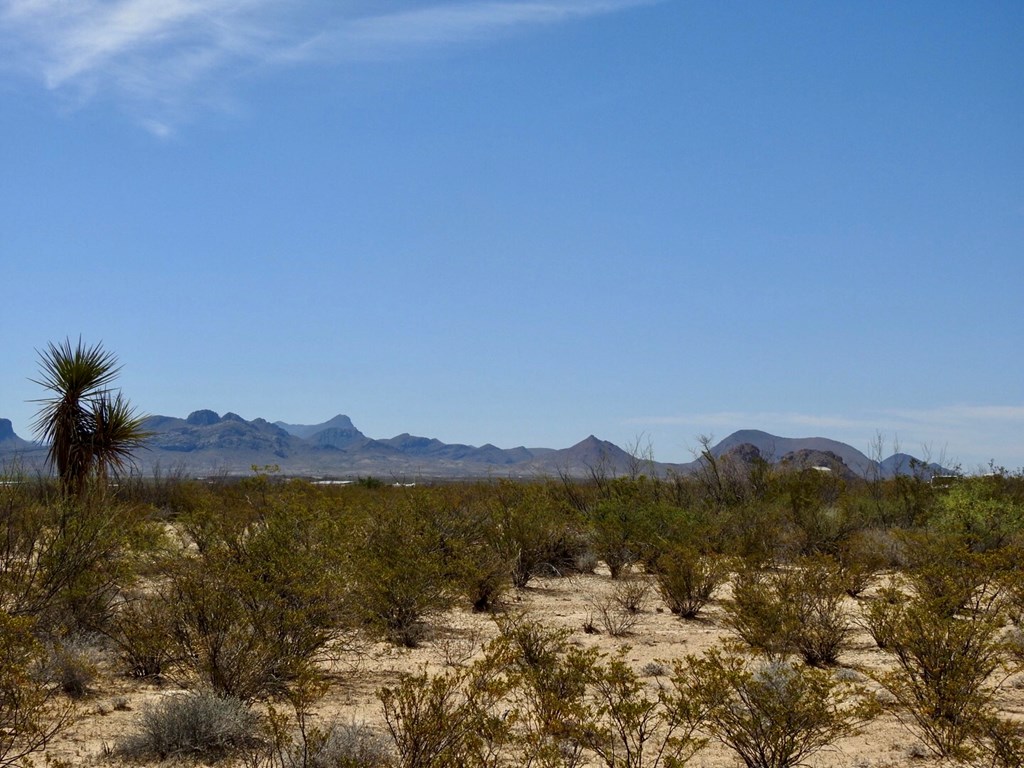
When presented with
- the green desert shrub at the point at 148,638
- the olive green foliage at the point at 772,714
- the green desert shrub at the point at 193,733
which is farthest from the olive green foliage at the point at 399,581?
the olive green foliage at the point at 772,714

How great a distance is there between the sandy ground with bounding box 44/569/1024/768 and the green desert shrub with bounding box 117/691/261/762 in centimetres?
23

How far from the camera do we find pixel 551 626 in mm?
11664

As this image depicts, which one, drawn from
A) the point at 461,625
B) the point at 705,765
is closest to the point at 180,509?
the point at 461,625

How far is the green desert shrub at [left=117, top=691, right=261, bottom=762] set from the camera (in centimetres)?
732

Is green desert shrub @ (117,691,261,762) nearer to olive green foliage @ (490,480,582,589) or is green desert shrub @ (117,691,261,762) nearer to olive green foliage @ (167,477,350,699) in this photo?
olive green foliage @ (167,477,350,699)

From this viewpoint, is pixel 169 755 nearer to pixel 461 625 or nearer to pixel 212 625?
pixel 212 625

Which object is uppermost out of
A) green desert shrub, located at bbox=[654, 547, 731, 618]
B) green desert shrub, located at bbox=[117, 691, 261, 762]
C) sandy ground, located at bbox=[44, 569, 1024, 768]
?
green desert shrub, located at bbox=[654, 547, 731, 618]

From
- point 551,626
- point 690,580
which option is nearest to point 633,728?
point 551,626

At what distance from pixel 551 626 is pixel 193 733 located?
5.18m

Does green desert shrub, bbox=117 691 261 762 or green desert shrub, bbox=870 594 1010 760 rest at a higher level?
green desert shrub, bbox=870 594 1010 760

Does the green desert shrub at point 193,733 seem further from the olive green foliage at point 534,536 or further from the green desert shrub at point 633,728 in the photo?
the olive green foliage at point 534,536

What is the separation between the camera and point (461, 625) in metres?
14.0

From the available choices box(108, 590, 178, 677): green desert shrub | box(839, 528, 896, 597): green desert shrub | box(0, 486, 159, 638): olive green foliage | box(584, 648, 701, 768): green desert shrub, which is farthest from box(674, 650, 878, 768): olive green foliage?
box(839, 528, 896, 597): green desert shrub

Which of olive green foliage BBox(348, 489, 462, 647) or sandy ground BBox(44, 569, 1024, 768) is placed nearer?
sandy ground BBox(44, 569, 1024, 768)
